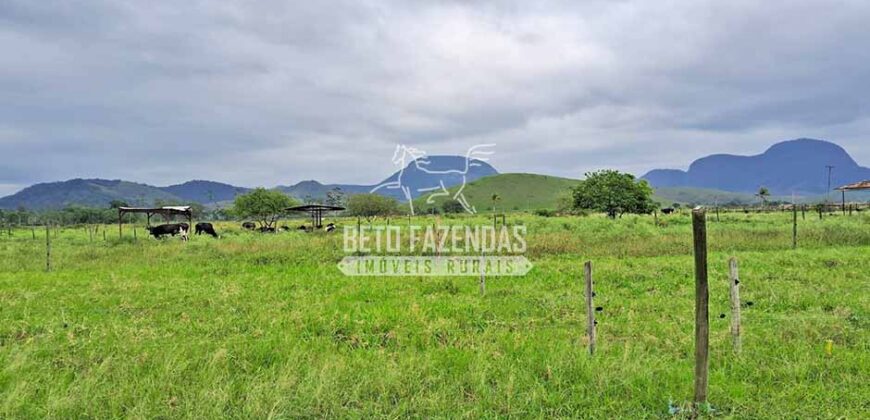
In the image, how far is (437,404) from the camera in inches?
159

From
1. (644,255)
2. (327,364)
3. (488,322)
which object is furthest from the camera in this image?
(644,255)

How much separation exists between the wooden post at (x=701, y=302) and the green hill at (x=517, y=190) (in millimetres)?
114519

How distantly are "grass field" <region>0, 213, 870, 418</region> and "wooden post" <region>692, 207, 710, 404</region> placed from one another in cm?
25

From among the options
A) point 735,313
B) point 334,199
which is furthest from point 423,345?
point 334,199

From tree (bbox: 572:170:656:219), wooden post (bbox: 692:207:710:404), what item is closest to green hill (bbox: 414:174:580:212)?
tree (bbox: 572:170:656:219)

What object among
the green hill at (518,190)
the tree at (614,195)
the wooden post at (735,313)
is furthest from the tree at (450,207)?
the wooden post at (735,313)

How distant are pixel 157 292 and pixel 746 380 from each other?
32.3 feet

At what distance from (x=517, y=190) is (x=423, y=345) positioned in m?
140

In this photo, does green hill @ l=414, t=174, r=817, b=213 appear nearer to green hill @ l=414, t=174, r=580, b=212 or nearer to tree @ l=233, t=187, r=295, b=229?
green hill @ l=414, t=174, r=580, b=212

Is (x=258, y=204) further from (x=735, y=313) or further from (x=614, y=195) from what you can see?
(x=735, y=313)

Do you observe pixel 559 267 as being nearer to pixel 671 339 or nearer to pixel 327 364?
pixel 671 339

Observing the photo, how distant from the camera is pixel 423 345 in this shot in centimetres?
572

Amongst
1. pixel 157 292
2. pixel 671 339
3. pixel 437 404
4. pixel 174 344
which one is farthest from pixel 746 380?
pixel 157 292

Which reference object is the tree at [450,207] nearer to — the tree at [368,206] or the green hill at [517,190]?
the tree at [368,206]
